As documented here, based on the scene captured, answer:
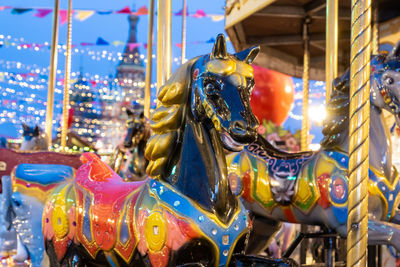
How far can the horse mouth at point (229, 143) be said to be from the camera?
57.0 inches

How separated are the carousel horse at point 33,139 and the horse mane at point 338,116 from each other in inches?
159

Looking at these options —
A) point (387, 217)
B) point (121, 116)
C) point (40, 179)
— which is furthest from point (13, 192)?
point (121, 116)

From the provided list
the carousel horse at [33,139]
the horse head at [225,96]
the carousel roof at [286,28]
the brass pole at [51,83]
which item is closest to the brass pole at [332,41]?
the carousel roof at [286,28]

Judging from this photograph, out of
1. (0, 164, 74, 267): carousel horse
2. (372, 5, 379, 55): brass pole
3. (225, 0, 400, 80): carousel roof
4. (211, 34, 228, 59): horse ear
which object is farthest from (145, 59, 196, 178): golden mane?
(372, 5, 379, 55): brass pole

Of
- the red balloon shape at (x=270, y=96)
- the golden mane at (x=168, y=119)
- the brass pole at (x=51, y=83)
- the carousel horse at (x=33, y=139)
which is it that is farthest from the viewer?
the red balloon shape at (x=270, y=96)

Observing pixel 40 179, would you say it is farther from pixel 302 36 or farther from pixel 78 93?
pixel 78 93

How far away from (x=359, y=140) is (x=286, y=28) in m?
4.40

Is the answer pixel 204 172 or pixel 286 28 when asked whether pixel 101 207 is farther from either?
pixel 286 28

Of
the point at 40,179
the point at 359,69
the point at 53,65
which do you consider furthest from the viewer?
the point at 53,65

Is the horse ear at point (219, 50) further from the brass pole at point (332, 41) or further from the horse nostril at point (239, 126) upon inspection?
the brass pole at point (332, 41)

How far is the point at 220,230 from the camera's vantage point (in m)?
1.51

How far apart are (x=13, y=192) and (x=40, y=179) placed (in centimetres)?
17

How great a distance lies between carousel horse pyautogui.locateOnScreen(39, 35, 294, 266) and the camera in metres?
1.48

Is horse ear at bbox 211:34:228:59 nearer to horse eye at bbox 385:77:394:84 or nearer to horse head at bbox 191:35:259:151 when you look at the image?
horse head at bbox 191:35:259:151
